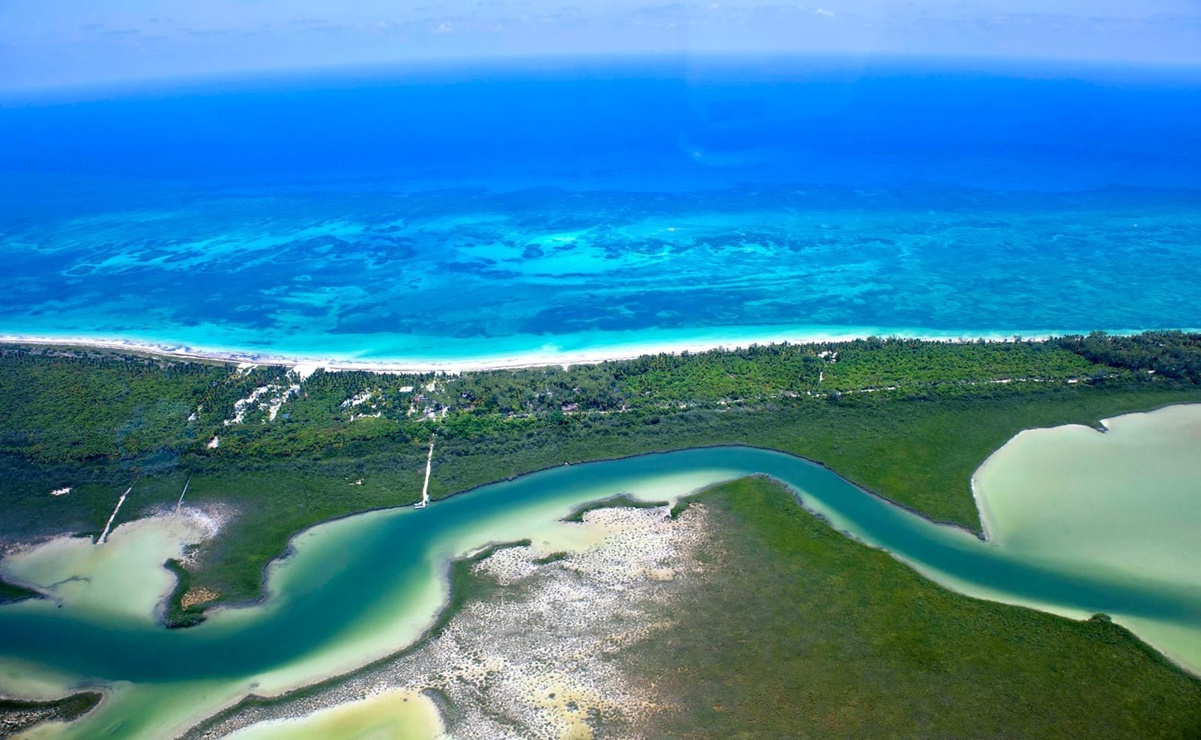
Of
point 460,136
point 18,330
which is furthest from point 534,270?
point 460,136

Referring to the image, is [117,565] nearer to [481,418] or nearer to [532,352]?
[481,418]

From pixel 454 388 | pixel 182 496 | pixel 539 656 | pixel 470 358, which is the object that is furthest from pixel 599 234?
pixel 539 656

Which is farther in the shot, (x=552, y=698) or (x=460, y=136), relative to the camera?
(x=460, y=136)

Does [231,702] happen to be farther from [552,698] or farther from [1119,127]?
[1119,127]

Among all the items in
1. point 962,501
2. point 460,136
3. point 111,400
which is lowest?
point 962,501

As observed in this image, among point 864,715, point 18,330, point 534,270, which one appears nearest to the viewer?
point 864,715

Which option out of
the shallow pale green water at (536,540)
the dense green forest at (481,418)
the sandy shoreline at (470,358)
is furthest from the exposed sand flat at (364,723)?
the sandy shoreline at (470,358)

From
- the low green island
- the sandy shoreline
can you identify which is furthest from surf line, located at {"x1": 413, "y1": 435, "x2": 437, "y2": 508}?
the sandy shoreline
